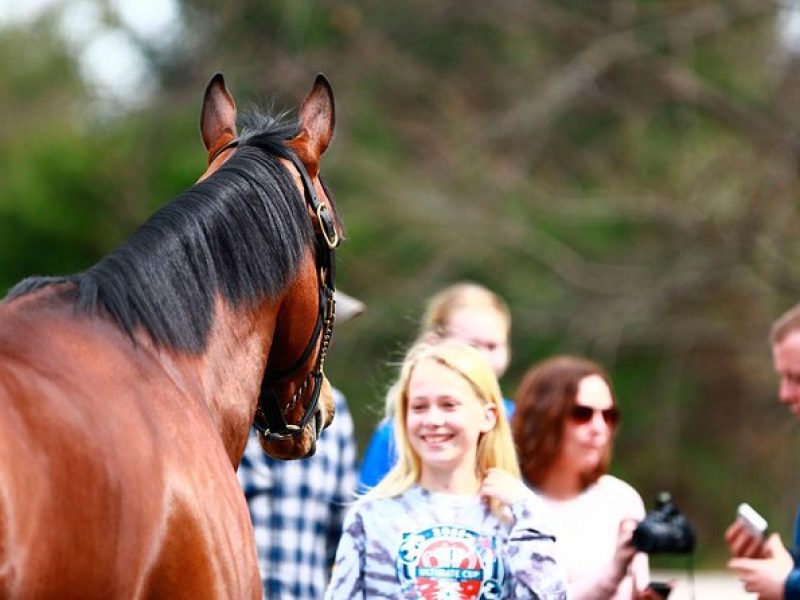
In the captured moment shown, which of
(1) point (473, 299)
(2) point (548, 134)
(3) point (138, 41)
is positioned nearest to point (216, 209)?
(1) point (473, 299)

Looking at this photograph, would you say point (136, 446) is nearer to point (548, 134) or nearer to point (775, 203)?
point (775, 203)

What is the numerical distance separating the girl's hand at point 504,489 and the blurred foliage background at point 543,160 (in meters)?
9.08

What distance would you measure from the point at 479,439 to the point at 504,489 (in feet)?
0.91

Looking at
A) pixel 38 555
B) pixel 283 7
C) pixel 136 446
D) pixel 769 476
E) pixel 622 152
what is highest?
pixel 283 7

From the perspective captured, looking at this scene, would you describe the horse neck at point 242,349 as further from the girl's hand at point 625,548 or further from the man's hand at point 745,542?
the man's hand at point 745,542

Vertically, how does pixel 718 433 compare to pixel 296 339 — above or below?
above

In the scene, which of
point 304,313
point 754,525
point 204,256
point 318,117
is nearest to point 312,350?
point 304,313

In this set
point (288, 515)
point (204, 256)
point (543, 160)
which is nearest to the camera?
point (204, 256)

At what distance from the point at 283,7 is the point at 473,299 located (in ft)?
31.2

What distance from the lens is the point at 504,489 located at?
3.97 metres

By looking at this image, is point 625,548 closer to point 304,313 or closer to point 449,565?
point 449,565

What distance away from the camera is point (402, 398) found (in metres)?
4.29

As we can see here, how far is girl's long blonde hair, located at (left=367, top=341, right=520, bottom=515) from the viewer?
4.15 metres

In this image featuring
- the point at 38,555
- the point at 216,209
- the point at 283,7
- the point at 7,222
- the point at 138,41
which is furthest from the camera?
the point at 7,222
